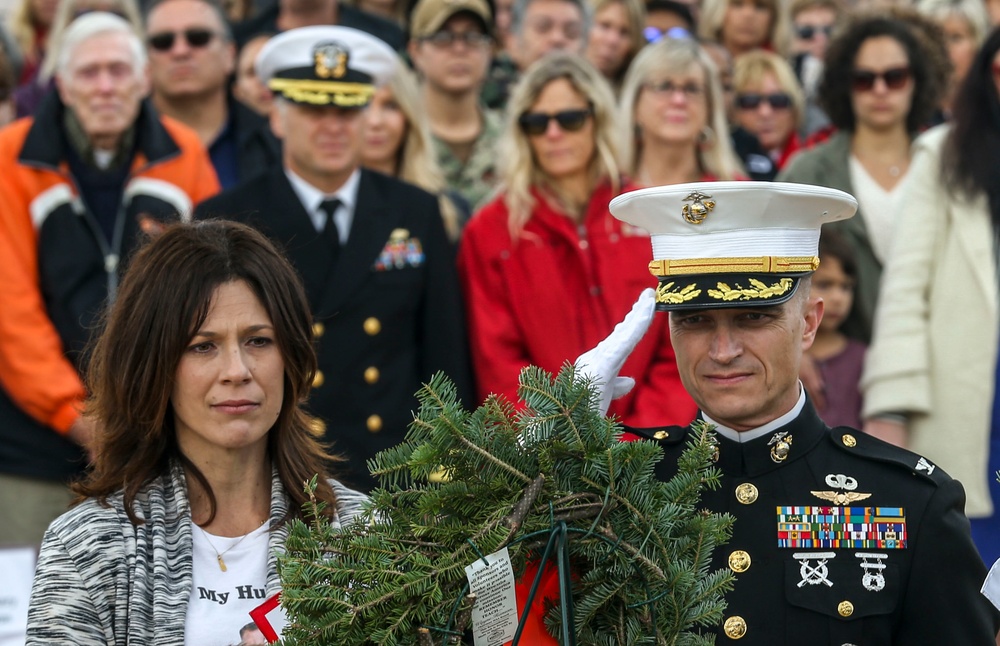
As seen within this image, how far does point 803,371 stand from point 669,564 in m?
3.39

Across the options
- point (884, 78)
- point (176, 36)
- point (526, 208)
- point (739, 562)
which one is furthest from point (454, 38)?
point (739, 562)

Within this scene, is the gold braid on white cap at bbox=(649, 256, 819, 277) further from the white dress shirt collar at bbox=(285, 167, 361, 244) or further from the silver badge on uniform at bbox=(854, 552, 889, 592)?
the white dress shirt collar at bbox=(285, 167, 361, 244)

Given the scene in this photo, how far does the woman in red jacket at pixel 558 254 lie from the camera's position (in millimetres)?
5891

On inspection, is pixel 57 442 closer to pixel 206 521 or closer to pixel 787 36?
pixel 206 521

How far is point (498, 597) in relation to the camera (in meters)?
2.76

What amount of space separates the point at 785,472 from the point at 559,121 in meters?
3.09

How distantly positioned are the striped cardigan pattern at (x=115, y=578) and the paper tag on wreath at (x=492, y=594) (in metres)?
0.57

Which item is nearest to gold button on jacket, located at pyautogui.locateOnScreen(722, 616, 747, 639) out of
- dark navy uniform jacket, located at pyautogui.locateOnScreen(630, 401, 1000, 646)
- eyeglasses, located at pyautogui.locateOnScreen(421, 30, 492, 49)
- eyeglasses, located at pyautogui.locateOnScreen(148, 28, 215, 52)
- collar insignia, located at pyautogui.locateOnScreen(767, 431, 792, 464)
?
dark navy uniform jacket, located at pyautogui.locateOnScreen(630, 401, 1000, 646)

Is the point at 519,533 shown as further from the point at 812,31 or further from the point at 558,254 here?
the point at 812,31

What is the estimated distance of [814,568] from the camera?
3.34 metres

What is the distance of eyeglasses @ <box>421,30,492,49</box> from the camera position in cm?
732

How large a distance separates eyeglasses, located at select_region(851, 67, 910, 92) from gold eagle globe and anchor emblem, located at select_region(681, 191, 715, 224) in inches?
151

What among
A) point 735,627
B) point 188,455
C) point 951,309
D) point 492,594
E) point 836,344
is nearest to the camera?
point 492,594

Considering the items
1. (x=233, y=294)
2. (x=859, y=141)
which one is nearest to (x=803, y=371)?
(x=859, y=141)
